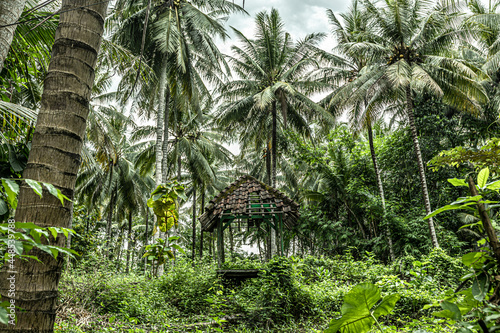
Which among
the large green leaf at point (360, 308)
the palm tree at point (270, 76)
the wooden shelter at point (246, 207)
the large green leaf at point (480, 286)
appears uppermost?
the palm tree at point (270, 76)

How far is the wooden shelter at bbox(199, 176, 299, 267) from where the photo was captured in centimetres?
905

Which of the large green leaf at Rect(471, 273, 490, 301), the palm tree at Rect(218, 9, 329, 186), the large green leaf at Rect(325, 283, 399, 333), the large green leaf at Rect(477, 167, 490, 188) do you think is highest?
the palm tree at Rect(218, 9, 329, 186)

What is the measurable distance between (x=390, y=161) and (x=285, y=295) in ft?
39.6

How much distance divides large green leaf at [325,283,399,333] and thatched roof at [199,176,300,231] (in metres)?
7.84

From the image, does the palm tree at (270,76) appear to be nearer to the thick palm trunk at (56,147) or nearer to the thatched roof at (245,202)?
the thatched roof at (245,202)

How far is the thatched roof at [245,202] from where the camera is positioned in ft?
29.7

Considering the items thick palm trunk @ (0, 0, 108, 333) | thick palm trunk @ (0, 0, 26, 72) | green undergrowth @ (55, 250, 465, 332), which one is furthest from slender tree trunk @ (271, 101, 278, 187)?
thick palm trunk @ (0, 0, 108, 333)

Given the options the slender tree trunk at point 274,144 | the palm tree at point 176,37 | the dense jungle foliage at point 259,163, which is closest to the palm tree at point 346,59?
the dense jungle foliage at point 259,163

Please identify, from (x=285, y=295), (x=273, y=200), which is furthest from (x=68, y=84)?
(x=273, y=200)

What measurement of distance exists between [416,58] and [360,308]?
14.7 metres

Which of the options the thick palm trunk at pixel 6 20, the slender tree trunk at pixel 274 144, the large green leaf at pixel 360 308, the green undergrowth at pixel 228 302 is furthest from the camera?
the slender tree trunk at pixel 274 144

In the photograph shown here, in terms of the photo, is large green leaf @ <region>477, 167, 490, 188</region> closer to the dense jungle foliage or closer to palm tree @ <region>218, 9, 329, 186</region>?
the dense jungle foliage

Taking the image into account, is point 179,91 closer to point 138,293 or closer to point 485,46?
point 138,293

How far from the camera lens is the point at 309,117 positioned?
1708 cm
